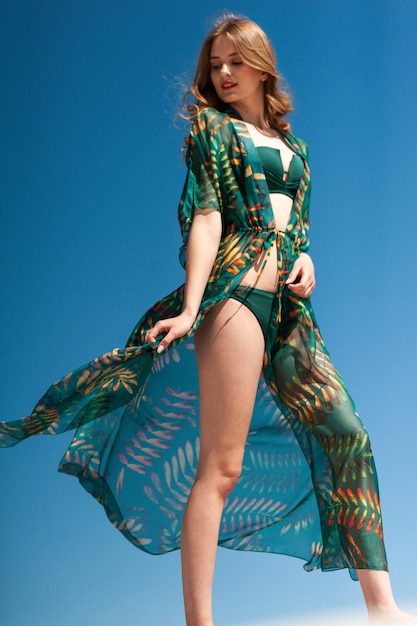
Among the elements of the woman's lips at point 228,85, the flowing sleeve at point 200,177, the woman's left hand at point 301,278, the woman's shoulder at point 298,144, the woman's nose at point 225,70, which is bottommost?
the woman's left hand at point 301,278

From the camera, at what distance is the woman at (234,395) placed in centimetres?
257

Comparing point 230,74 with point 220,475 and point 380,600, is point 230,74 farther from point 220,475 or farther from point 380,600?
point 380,600

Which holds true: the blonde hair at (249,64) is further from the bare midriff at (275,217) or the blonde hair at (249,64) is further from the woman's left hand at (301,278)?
the woman's left hand at (301,278)

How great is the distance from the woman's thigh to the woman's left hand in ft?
0.48

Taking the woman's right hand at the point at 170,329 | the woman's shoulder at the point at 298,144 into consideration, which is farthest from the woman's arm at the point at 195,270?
the woman's shoulder at the point at 298,144

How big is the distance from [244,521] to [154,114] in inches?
82.6

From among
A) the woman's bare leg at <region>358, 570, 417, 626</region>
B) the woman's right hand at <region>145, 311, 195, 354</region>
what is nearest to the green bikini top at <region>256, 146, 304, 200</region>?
the woman's right hand at <region>145, 311, 195, 354</region>

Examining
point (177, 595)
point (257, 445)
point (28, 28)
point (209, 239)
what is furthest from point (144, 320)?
point (28, 28)

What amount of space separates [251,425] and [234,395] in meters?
0.34

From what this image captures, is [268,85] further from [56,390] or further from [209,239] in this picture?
[56,390]

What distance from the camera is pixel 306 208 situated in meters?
2.79

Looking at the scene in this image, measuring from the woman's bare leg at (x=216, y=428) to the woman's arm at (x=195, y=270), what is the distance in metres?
0.08

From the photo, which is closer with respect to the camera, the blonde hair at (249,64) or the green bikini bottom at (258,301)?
the green bikini bottom at (258,301)

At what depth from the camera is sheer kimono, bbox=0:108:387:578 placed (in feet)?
8.63
